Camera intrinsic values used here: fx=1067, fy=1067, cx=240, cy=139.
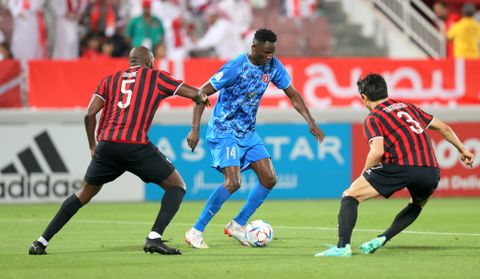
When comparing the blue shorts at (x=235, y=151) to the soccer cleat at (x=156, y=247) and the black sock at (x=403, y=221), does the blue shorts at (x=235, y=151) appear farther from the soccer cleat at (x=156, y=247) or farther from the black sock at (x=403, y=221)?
the black sock at (x=403, y=221)

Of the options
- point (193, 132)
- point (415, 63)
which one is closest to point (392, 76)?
point (415, 63)

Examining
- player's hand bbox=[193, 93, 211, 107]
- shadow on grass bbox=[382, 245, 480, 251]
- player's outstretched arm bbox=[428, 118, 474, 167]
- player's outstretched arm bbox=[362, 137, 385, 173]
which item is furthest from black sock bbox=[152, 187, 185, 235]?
player's outstretched arm bbox=[428, 118, 474, 167]

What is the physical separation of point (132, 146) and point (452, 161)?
9649 millimetres

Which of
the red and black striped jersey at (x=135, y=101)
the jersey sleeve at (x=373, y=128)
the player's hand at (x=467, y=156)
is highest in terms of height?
the red and black striped jersey at (x=135, y=101)

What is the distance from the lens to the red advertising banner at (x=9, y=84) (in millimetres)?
18031

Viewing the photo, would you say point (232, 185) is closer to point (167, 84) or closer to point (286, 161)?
point (167, 84)

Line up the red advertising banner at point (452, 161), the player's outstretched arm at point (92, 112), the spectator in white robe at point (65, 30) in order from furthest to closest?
1. the spectator in white robe at point (65, 30)
2. the red advertising banner at point (452, 161)
3. the player's outstretched arm at point (92, 112)

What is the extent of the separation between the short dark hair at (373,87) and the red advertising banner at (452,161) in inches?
333

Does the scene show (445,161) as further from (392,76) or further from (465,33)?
(465,33)

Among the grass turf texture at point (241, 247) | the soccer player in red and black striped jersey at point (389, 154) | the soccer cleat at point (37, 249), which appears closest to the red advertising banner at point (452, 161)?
the grass turf texture at point (241, 247)

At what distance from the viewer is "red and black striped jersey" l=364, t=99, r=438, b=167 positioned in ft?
32.0

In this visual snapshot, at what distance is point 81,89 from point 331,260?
10.1 m

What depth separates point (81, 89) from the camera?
18.6 meters

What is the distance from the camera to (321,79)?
19828 mm
